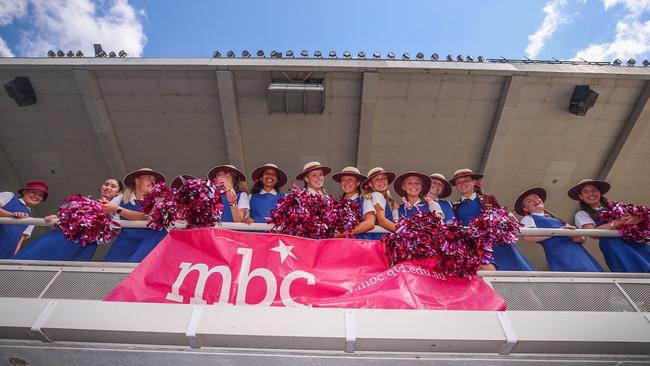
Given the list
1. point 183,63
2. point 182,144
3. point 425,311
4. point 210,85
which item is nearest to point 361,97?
point 210,85

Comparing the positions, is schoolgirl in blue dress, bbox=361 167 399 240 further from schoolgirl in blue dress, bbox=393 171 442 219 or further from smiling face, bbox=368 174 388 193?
schoolgirl in blue dress, bbox=393 171 442 219

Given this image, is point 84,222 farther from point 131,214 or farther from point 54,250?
point 54,250

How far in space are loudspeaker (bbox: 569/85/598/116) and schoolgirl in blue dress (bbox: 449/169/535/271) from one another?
4998 mm

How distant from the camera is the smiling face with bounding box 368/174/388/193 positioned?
441cm

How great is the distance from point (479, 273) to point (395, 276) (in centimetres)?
86

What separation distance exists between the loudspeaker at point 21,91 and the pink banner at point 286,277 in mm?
8169

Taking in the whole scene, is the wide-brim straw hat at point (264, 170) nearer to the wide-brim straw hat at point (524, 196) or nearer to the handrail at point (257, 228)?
the handrail at point (257, 228)

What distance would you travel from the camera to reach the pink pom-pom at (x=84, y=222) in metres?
3.39

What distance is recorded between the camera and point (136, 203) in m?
4.44

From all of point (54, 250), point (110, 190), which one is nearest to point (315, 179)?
point (110, 190)

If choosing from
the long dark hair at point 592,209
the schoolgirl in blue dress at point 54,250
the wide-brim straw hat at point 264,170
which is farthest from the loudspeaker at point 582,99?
the schoolgirl in blue dress at point 54,250

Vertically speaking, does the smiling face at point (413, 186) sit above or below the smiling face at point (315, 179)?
above

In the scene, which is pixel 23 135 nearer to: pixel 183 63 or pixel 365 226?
pixel 183 63

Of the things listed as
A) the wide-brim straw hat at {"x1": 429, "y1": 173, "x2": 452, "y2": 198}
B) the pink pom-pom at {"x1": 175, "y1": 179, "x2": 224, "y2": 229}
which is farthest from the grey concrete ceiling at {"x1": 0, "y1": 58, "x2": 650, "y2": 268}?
the pink pom-pom at {"x1": 175, "y1": 179, "x2": 224, "y2": 229}
